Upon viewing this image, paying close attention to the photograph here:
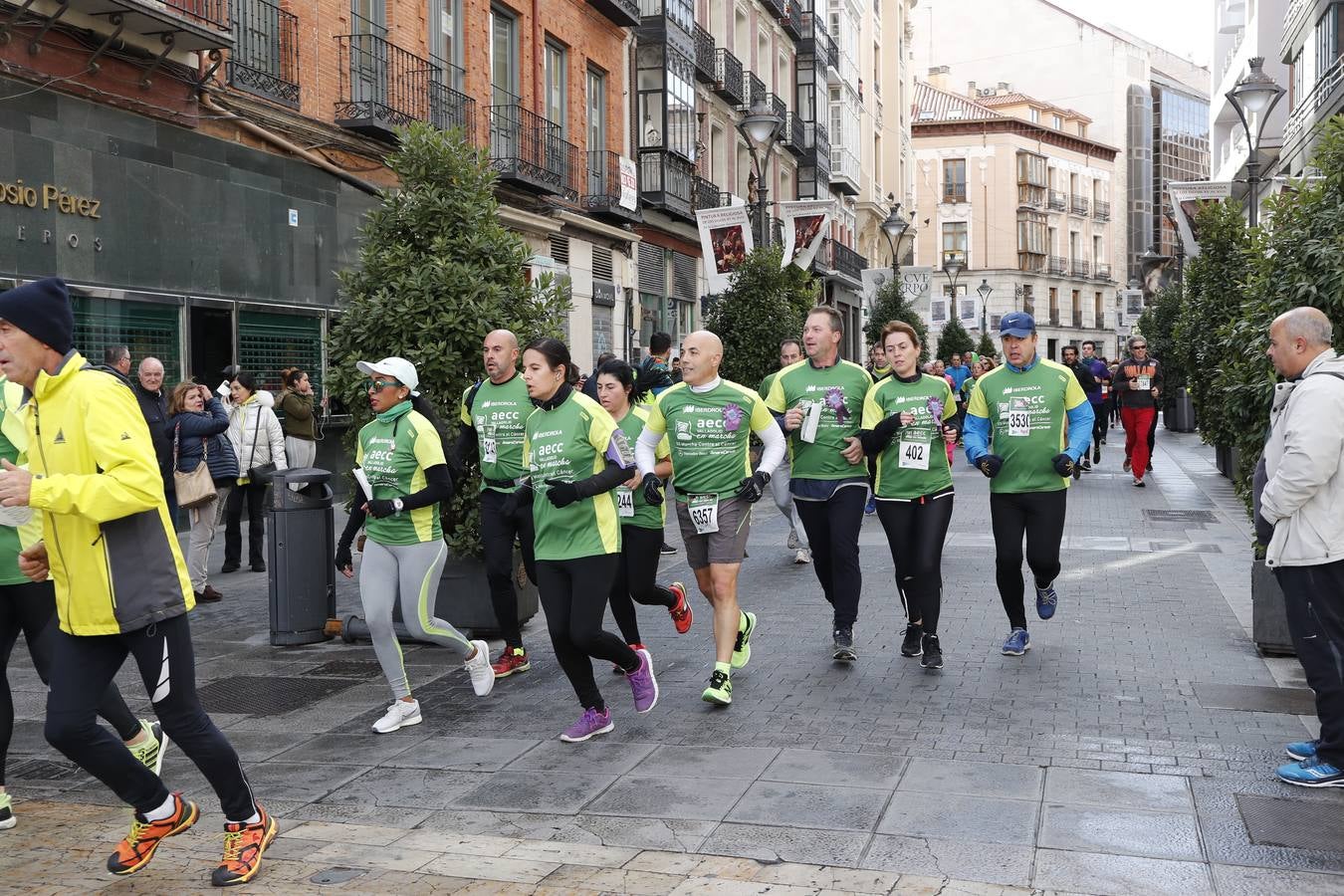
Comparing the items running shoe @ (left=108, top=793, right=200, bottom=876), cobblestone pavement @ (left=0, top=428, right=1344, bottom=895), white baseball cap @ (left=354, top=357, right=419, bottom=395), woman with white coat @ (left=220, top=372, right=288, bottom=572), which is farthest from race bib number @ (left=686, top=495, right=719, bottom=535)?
woman with white coat @ (left=220, top=372, right=288, bottom=572)

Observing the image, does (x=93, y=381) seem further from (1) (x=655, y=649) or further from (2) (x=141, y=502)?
(1) (x=655, y=649)

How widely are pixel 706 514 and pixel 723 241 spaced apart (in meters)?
15.6

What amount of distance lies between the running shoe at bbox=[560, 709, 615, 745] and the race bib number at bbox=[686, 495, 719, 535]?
1113 mm

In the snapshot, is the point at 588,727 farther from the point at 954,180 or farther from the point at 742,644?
the point at 954,180

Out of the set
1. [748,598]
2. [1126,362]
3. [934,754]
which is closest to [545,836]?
[934,754]

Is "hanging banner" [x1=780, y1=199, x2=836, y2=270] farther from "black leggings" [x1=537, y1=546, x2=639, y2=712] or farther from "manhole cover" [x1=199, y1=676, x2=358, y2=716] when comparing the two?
"black leggings" [x1=537, y1=546, x2=639, y2=712]

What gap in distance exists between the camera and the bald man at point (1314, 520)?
16.9 ft

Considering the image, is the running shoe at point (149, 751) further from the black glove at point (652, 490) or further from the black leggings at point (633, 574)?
the black leggings at point (633, 574)

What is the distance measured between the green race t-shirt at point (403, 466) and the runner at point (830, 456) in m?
2.10

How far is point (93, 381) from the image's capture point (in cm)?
427

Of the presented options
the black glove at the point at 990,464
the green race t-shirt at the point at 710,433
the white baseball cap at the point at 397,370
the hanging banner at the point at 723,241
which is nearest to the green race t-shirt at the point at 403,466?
the white baseball cap at the point at 397,370

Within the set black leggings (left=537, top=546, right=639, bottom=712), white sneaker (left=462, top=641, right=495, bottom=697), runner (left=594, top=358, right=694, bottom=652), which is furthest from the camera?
runner (left=594, top=358, right=694, bottom=652)

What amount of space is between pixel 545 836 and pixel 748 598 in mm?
5289

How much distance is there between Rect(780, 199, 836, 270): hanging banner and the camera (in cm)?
2533
